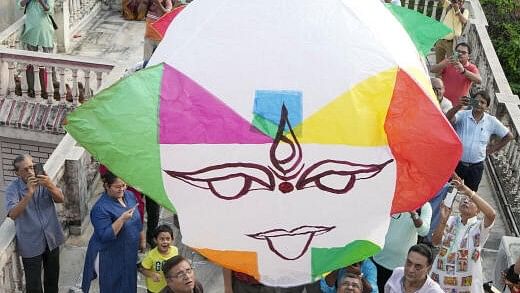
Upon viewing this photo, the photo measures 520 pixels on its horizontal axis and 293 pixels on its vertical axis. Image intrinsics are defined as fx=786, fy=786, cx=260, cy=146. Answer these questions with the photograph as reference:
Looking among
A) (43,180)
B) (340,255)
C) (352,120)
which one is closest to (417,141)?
(352,120)

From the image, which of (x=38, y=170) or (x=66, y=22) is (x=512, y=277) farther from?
(x=66, y=22)

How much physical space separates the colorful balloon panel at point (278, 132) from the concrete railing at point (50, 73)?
4.83 metres

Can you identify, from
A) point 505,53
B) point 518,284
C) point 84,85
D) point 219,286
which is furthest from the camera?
point 505,53

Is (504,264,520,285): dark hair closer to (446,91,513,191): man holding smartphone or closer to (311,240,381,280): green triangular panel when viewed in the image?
(311,240,381,280): green triangular panel

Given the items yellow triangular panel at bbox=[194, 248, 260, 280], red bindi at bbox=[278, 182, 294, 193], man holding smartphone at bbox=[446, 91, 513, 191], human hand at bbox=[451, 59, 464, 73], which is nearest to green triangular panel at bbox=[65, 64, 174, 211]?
yellow triangular panel at bbox=[194, 248, 260, 280]

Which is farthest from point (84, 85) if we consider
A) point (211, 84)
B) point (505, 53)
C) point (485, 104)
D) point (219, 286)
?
point (505, 53)

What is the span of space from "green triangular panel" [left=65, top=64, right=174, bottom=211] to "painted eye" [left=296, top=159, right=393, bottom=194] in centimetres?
86

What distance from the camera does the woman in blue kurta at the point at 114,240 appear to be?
18.5ft

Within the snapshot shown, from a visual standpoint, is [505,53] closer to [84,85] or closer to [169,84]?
[84,85]

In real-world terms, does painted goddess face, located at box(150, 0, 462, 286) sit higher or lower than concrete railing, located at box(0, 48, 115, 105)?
higher

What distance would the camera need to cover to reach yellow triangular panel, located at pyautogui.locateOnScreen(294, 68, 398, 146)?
4.41m

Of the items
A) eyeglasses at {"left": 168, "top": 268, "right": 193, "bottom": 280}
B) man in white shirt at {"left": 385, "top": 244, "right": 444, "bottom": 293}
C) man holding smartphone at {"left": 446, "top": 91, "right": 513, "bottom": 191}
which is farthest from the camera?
man holding smartphone at {"left": 446, "top": 91, "right": 513, "bottom": 191}

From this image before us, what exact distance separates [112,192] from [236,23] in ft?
5.80

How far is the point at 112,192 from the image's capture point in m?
5.66
